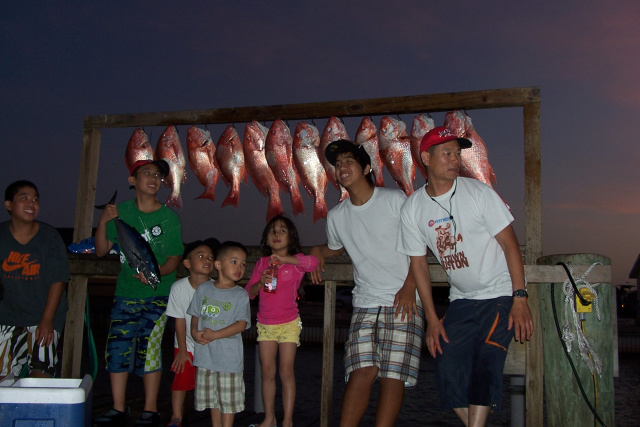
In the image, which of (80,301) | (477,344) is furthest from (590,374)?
(80,301)

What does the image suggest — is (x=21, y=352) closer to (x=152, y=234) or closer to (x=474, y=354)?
(x=152, y=234)

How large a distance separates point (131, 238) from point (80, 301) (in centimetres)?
117

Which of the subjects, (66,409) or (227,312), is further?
(227,312)

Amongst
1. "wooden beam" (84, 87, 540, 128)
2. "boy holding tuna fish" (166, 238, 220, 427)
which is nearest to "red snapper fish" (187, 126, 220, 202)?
"wooden beam" (84, 87, 540, 128)

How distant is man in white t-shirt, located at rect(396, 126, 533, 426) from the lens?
327 centimetres

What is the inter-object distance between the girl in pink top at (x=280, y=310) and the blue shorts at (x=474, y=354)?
1027 millimetres

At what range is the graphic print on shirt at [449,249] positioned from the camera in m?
3.41

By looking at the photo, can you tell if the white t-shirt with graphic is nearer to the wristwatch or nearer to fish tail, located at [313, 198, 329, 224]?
the wristwatch

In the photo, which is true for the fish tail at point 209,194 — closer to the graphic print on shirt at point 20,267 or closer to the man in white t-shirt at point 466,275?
the graphic print on shirt at point 20,267

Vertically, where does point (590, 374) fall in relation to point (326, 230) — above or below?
below

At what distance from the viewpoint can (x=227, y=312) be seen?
3918mm

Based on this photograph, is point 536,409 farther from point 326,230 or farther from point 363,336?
point 326,230

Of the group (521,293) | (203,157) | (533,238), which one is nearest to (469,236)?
(521,293)

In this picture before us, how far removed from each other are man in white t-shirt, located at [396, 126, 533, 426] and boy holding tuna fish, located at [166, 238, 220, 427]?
1532 millimetres
